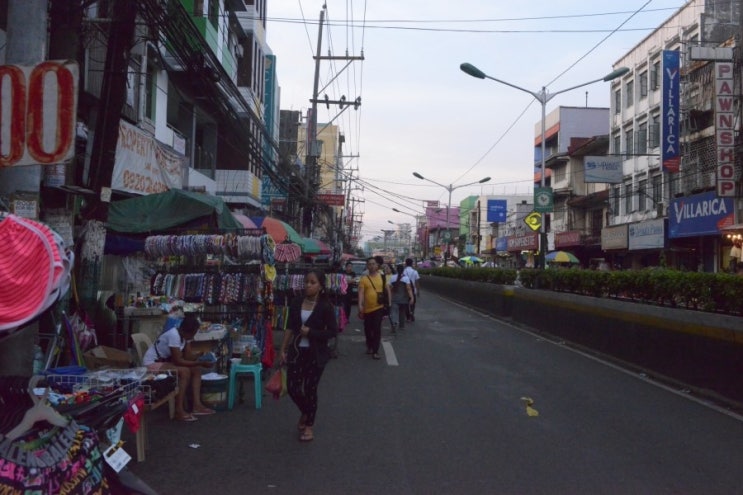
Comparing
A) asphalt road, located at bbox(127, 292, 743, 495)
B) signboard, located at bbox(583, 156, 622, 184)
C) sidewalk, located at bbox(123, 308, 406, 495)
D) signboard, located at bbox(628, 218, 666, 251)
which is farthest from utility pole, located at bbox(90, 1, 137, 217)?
signboard, located at bbox(583, 156, 622, 184)

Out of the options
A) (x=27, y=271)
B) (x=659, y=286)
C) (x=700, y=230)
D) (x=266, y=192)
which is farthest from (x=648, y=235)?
(x=27, y=271)

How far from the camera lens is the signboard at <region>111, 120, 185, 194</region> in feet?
44.9

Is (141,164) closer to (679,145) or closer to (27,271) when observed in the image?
(27,271)

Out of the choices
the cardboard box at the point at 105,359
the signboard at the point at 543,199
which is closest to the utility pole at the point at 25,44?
the cardboard box at the point at 105,359

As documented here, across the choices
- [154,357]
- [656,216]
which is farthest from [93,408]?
[656,216]

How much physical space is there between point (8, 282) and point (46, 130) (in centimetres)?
241

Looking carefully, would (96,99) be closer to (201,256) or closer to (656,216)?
(201,256)

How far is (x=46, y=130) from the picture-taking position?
18.3 feet

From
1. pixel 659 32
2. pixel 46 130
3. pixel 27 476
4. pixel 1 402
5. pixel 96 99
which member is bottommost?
pixel 27 476

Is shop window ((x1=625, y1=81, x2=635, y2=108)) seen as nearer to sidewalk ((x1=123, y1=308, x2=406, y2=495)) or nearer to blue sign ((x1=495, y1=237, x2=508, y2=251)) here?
blue sign ((x1=495, y1=237, x2=508, y2=251))

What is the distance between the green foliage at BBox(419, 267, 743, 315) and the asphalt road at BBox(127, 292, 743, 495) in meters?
1.55

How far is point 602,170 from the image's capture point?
35.8 meters

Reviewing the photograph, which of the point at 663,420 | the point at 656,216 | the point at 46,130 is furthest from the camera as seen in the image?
the point at 656,216

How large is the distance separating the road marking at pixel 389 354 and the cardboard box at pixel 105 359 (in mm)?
5096
